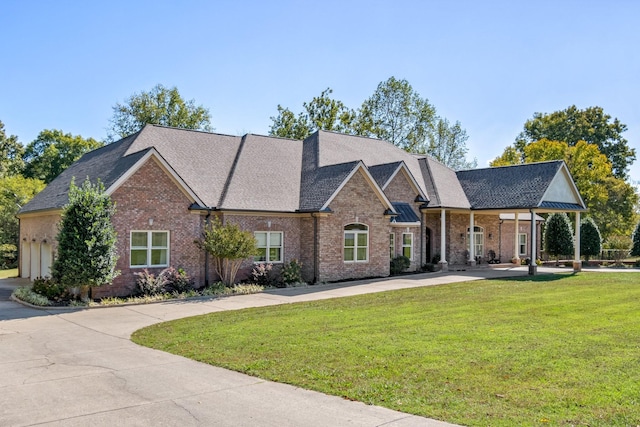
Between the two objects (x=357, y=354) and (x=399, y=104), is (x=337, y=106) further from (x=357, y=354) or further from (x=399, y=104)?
(x=357, y=354)

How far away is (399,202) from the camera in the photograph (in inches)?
1176

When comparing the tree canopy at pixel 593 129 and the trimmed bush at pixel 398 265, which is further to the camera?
the tree canopy at pixel 593 129

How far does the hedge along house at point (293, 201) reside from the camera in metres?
21.5

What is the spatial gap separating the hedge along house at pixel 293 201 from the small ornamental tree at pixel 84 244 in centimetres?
151

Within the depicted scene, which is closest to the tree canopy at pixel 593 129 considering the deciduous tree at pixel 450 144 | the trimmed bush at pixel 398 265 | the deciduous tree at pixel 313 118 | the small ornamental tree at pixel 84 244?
the deciduous tree at pixel 450 144

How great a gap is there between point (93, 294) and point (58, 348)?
7936 millimetres

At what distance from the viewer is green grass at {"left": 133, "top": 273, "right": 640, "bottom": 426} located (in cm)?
768

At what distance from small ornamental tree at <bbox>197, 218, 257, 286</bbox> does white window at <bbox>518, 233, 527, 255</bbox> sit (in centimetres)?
2265

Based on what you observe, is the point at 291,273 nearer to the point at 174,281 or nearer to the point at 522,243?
the point at 174,281

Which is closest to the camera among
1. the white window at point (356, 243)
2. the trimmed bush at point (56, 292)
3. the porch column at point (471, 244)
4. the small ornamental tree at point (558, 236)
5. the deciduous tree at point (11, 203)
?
the trimmed bush at point (56, 292)

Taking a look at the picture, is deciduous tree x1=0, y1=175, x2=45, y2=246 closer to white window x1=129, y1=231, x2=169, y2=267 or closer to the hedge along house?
the hedge along house

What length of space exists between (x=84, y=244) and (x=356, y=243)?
40.6 ft

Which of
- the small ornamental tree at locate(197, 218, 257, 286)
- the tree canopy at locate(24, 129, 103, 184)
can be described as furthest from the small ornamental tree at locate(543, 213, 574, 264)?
the tree canopy at locate(24, 129, 103, 184)

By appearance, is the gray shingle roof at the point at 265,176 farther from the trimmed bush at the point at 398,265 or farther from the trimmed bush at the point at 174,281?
the trimmed bush at the point at 398,265
